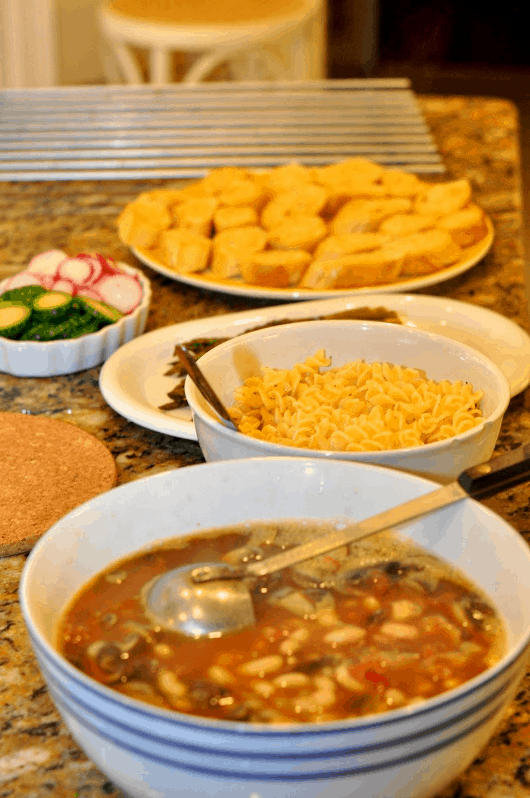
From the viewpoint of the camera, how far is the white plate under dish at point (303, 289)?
64.1 inches

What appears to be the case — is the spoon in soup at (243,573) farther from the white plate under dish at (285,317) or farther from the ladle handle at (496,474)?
the white plate under dish at (285,317)

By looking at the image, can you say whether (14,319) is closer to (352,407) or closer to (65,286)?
(65,286)

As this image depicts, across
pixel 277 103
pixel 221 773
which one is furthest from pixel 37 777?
pixel 277 103

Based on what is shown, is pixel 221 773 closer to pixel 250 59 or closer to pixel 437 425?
pixel 437 425

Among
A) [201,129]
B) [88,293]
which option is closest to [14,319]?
[88,293]

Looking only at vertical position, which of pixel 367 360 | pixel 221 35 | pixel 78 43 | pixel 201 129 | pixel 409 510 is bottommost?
pixel 78 43

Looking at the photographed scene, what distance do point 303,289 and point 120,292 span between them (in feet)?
1.08

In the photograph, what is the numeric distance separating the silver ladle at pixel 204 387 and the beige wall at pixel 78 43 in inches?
212

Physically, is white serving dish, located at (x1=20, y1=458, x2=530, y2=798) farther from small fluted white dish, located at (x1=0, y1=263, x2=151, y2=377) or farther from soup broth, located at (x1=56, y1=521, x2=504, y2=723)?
small fluted white dish, located at (x1=0, y1=263, x2=151, y2=377)

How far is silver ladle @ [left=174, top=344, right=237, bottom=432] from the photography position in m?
1.07

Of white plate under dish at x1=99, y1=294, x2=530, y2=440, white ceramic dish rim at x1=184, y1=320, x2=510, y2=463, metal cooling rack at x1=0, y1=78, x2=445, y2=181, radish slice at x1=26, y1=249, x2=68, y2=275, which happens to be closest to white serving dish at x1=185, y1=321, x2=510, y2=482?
white ceramic dish rim at x1=184, y1=320, x2=510, y2=463

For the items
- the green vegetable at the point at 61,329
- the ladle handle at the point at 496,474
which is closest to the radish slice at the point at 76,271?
the green vegetable at the point at 61,329

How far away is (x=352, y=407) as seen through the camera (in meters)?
1.14

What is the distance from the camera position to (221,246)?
1747mm
